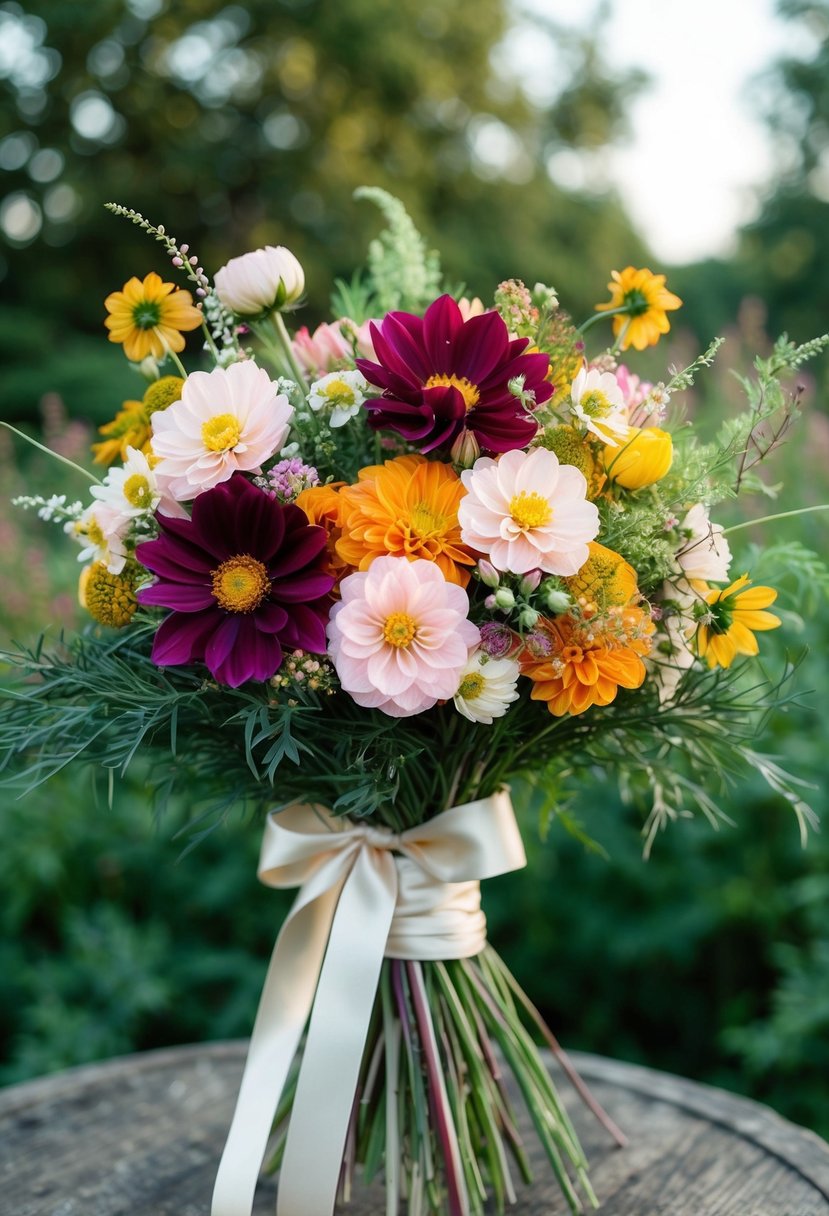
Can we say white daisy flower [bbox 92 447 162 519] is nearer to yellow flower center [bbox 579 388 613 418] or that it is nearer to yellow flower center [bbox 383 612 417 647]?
yellow flower center [bbox 383 612 417 647]

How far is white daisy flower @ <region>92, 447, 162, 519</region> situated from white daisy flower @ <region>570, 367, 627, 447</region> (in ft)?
1.06

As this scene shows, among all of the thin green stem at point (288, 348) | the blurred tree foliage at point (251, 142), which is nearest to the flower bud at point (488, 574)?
the thin green stem at point (288, 348)

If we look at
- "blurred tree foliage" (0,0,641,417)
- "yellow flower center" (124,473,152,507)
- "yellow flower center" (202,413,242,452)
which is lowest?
"yellow flower center" (124,473,152,507)

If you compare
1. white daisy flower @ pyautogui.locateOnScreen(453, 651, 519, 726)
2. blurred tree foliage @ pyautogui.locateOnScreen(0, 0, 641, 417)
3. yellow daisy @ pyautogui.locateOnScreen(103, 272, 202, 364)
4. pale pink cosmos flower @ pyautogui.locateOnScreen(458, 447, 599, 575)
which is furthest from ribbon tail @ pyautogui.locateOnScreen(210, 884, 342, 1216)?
blurred tree foliage @ pyautogui.locateOnScreen(0, 0, 641, 417)

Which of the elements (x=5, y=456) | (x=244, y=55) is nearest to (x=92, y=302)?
(x=244, y=55)

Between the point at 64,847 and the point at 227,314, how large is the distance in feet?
5.52

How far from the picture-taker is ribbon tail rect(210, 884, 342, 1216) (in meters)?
0.91

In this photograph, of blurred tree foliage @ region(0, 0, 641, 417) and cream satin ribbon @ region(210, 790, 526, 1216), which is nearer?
cream satin ribbon @ region(210, 790, 526, 1216)

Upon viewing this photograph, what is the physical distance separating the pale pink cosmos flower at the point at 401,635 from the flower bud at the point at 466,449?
0.10 metres

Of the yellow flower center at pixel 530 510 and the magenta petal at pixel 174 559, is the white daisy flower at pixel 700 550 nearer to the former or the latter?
the yellow flower center at pixel 530 510

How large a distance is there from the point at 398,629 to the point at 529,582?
0.10 meters

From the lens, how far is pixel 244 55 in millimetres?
10492

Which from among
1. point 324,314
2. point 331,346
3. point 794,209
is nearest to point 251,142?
point 324,314

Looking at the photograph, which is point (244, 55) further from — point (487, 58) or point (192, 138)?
point (487, 58)
